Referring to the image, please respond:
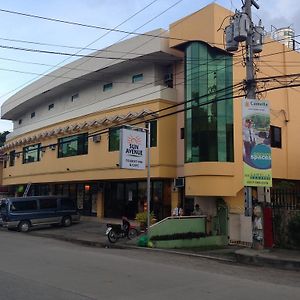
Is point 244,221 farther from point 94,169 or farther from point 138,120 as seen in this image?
point 94,169

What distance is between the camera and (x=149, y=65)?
2842 cm

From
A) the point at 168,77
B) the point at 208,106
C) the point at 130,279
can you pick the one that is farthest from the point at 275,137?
the point at 130,279

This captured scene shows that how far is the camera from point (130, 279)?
35.9ft

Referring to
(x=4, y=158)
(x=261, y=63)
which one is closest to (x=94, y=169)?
(x=261, y=63)

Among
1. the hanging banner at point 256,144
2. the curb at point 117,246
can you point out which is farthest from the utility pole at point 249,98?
the curb at point 117,246

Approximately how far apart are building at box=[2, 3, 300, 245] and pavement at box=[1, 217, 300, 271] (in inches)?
88.7

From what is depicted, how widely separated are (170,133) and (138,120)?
Answer: 6.60 ft

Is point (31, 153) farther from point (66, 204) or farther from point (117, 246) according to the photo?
point (117, 246)

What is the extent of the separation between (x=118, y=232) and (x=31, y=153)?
2019 centimetres

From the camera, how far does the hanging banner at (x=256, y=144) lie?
17.2 meters

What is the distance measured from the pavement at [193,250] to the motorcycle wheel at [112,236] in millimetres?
237

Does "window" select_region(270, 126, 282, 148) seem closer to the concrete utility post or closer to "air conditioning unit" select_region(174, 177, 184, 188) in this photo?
"air conditioning unit" select_region(174, 177, 184, 188)

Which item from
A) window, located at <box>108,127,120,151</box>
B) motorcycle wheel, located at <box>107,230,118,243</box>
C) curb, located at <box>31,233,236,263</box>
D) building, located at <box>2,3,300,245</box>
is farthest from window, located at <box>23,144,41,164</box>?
motorcycle wheel, located at <box>107,230,118,243</box>

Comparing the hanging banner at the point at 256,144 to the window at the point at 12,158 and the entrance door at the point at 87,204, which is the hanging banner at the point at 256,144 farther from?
the window at the point at 12,158
